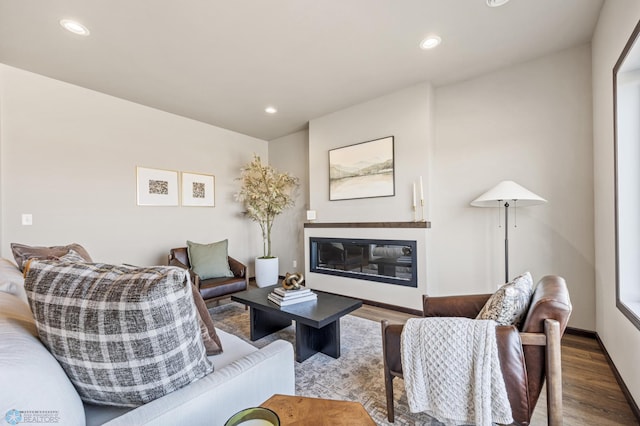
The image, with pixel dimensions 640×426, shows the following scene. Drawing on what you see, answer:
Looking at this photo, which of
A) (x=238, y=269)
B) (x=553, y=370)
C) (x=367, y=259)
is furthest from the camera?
(x=367, y=259)

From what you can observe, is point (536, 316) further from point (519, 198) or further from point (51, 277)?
point (51, 277)

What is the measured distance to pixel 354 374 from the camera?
200 cm

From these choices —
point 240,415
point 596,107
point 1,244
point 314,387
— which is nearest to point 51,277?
point 240,415

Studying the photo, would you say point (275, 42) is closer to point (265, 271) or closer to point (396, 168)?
point (396, 168)

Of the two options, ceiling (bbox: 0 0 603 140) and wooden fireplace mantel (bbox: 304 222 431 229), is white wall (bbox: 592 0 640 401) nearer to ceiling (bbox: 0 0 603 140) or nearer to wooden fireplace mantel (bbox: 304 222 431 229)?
ceiling (bbox: 0 0 603 140)

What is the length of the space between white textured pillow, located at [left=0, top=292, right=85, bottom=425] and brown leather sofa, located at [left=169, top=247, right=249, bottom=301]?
222 centimetres

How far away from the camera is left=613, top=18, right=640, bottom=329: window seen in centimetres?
176

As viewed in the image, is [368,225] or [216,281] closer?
[216,281]

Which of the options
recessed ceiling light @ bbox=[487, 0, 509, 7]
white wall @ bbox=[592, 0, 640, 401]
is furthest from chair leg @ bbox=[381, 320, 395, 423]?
recessed ceiling light @ bbox=[487, 0, 509, 7]

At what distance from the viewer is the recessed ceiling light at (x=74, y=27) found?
6.95 feet

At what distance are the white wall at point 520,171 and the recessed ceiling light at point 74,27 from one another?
137 inches

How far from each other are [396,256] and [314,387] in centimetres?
Result: 196

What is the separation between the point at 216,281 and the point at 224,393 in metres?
2.53

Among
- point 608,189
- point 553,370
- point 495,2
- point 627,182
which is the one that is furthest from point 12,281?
point 608,189
